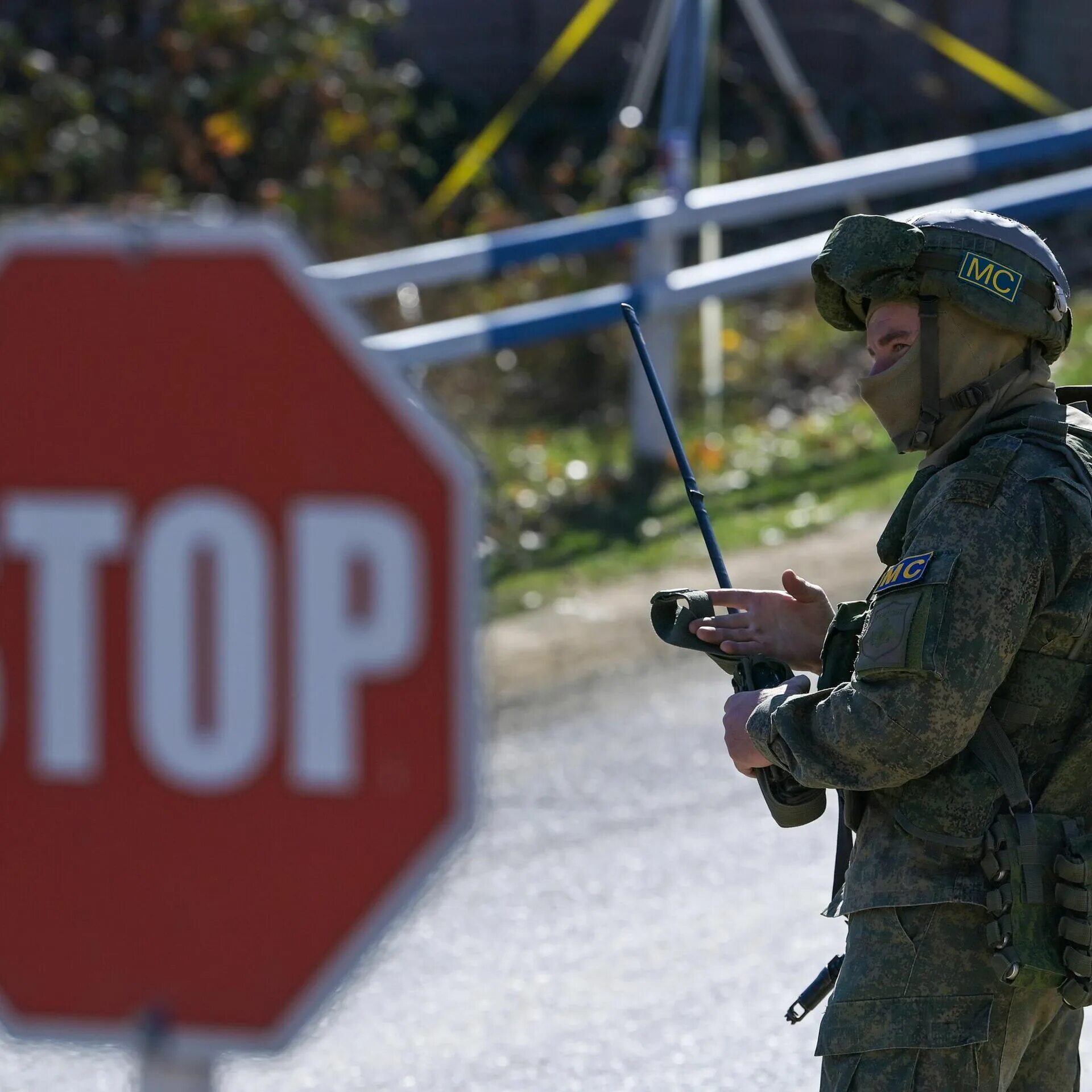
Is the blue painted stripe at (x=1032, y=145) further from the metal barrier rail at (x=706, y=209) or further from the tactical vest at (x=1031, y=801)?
the tactical vest at (x=1031, y=801)

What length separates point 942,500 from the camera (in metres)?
2.67

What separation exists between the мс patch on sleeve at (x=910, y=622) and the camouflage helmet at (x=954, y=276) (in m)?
0.25

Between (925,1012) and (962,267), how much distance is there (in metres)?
1.11

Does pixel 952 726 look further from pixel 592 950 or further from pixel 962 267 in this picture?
pixel 592 950

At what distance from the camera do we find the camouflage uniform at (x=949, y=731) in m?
2.61

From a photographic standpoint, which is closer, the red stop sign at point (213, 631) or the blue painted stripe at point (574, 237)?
the red stop sign at point (213, 631)

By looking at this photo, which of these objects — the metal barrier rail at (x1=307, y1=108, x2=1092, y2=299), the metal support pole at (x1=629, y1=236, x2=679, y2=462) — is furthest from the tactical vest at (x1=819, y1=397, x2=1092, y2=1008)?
the metal support pole at (x1=629, y1=236, x2=679, y2=462)

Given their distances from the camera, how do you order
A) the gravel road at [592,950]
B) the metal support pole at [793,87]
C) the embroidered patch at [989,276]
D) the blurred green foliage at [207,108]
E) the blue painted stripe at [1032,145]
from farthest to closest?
the metal support pole at [793,87] < the blurred green foliage at [207,108] < the blue painted stripe at [1032,145] < the gravel road at [592,950] < the embroidered patch at [989,276]

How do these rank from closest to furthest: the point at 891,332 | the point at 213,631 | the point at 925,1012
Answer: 1. the point at 213,631
2. the point at 925,1012
3. the point at 891,332

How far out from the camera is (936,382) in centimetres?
277

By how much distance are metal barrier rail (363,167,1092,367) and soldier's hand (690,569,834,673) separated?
163 inches

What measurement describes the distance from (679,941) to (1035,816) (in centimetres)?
217

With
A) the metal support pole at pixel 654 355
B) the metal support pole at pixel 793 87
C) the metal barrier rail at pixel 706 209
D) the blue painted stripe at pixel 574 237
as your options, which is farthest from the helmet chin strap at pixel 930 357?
the metal support pole at pixel 793 87

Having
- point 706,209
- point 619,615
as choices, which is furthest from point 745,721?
point 706,209
